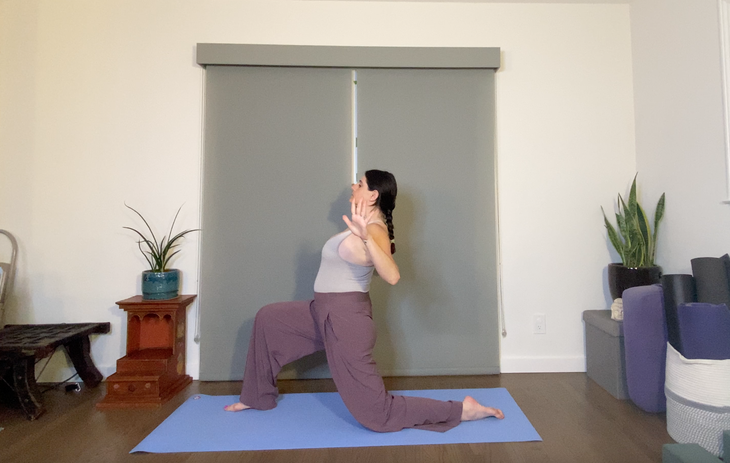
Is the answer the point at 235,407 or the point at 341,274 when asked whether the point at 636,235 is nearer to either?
the point at 341,274

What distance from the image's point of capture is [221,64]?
256 cm

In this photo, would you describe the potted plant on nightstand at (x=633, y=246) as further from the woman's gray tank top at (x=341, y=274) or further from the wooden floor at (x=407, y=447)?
the woman's gray tank top at (x=341, y=274)

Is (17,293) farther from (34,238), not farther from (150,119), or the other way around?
(150,119)

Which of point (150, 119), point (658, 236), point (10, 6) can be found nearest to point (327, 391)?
point (150, 119)

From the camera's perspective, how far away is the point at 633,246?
7.82 ft

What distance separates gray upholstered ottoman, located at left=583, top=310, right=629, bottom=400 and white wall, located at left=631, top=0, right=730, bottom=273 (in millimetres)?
523

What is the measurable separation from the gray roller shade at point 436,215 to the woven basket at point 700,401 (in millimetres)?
988

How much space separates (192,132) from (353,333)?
1.71m

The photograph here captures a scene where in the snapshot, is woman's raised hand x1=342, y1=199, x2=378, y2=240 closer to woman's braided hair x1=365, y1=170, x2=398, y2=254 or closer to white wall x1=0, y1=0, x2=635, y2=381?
woman's braided hair x1=365, y1=170, x2=398, y2=254

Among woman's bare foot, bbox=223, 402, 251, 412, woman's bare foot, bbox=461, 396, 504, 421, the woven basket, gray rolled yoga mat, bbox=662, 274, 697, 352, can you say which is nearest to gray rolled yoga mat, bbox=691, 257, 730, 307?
gray rolled yoga mat, bbox=662, 274, 697, 352

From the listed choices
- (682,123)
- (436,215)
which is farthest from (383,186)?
(682,123)

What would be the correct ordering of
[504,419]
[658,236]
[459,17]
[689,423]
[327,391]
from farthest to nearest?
[459,17]
[658,236]
[327,391]
[504,419]
[689,423]

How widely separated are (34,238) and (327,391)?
81.1 inches

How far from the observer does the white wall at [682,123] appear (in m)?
2.04
